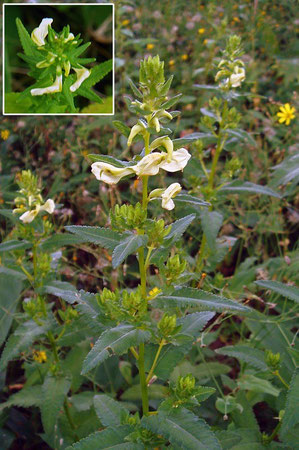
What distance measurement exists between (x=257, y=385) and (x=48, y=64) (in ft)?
5.11

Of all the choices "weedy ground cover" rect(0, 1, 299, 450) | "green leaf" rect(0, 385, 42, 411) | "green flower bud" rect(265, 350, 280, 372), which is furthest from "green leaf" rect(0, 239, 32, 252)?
"green flower bud" rect(265, 350, 280, 372)

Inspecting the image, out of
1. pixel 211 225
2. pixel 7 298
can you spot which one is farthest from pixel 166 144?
pixel 7 298

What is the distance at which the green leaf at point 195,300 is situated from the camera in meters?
1.29

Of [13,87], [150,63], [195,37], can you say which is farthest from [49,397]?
[195,37]

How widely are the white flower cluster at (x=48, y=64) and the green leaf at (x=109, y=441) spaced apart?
1.37m

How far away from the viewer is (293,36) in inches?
186

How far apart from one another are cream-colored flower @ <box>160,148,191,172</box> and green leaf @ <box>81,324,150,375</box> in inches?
17.4

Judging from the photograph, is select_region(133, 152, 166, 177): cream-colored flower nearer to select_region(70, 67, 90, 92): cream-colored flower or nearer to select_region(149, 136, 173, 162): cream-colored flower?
select_region(149, 136, 173, 162): cream-colored flower

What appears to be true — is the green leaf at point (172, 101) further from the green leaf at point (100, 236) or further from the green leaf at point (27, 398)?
the green leaf at point (27, 398)

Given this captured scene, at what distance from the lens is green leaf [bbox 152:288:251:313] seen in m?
1.29

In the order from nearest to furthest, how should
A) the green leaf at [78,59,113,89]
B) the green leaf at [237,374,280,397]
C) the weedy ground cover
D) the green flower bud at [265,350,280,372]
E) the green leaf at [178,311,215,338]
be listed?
the weedy ground cover < the green leaf at [178,311,215,338] < the green flower bud at [265,350,280,372] < the green leaf at [237,374,280,397] < the green leaf at [78,59,113,89]

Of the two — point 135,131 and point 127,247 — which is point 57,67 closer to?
point 135,131

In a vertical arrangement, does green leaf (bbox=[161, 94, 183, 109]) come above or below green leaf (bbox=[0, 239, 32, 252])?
above

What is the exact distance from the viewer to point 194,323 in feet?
5.03
